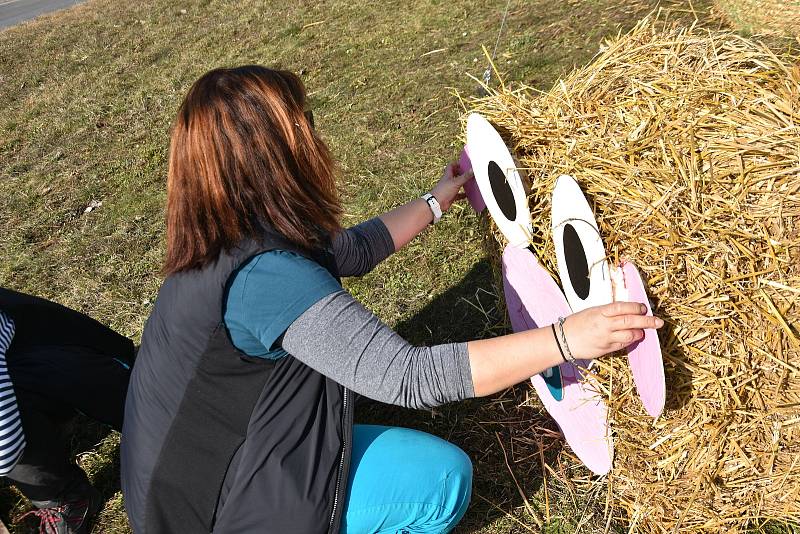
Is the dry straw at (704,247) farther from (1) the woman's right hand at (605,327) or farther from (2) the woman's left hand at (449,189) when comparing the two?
(2) the woman's left hand at (449,189)

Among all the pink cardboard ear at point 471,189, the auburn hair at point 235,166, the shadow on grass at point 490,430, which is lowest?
the shadow on grass at point 490,430

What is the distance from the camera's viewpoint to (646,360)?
5.14 feet

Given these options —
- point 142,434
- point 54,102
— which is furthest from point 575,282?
point 54,102

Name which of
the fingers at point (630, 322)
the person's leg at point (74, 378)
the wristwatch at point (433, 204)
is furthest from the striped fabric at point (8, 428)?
the fingers at point (630, 322)

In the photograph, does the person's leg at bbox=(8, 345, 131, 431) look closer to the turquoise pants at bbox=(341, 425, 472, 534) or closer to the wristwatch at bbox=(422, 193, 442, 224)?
the turquoise pants at bbox=(341, 425, 472, 534)

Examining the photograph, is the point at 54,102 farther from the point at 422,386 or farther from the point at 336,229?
the point at 422,386

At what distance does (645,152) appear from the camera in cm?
172

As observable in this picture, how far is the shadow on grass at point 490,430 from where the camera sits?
2355 mm

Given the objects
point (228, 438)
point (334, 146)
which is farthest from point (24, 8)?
point (228, 438)

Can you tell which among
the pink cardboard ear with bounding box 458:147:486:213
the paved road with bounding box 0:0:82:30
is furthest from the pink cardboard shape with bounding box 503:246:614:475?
the paved road with bounding box 0:0:82:30

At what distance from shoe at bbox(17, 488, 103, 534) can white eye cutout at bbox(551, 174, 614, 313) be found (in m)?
1.96

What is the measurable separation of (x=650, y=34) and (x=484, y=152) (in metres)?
0.67

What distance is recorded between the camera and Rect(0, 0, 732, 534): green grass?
2.66 m

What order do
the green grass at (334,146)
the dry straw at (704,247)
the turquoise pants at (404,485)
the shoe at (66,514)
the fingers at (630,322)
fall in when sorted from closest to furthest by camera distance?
the fingers at (630,322) < the dry straw at (704,247) < the turquoise pants at (404,485) < the shoe at (66,514) < the green grass at (334,146)
